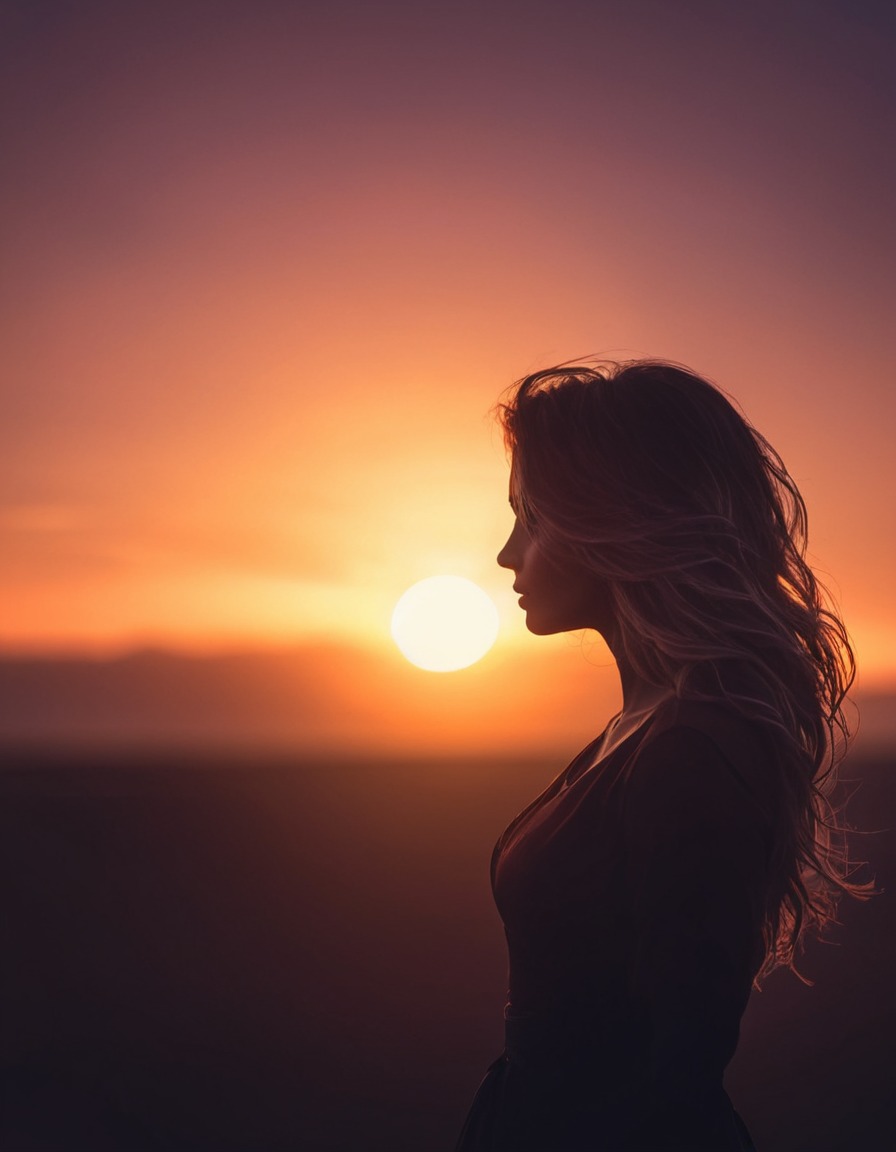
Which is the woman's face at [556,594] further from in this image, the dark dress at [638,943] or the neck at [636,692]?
the dark dress at [638,943]

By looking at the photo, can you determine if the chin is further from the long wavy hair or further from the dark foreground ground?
the dark foreground ground

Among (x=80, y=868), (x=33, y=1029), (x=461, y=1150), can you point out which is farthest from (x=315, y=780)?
(x=461, y=1150)

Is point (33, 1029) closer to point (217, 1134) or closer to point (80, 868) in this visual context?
point (217, 1134)

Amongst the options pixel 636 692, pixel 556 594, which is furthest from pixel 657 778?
pixel 556 594

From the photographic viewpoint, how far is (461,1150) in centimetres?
221

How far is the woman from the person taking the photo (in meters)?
1.74

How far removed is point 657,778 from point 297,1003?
2657 cm

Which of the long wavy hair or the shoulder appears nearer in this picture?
the shoulder

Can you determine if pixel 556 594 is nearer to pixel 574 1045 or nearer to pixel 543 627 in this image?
pixel 543 627

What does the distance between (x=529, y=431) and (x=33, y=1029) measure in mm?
26721

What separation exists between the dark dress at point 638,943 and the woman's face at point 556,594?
0.42 meters

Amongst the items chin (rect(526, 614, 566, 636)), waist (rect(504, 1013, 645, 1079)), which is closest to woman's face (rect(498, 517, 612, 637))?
chin (rect(526, 614, 566, 636))

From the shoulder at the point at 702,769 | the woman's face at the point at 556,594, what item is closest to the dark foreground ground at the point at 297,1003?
the woman's face at the point at 556,594

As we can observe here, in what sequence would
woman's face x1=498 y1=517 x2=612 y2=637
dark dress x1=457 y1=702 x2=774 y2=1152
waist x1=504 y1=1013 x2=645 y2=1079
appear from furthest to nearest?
woman's face x1=498 y1=517 x2=612 y2=637
waist x1=504 y1=1013 x2=645 y2=1079
dark dress x1=457 y1=702 x2=774 y2=1152
